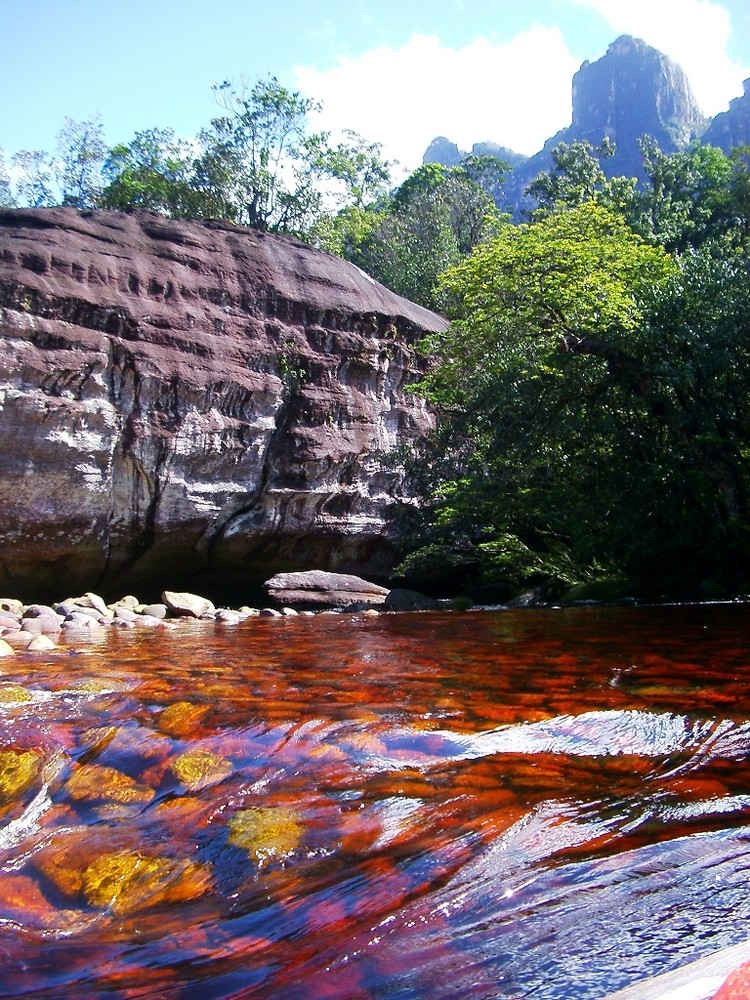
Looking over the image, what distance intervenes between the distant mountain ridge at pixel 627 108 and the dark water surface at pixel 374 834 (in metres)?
89.0

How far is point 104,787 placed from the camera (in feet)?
10.3

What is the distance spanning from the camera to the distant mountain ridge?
3413 inches

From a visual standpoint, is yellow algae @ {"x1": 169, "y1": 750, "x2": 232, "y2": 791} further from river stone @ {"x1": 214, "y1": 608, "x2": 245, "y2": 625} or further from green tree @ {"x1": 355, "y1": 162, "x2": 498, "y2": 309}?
green tree @ {"x1": 355, "y1": 162, "x2": 498, "y2": 309}

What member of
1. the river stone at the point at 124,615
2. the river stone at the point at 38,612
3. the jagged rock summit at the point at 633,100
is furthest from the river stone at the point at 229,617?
the jagged rock summit at the point at 633,100

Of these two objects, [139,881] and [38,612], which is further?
[38,612]

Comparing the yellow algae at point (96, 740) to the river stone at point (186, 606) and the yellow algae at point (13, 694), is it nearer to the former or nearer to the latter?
the yellow algae at point (13, 694)

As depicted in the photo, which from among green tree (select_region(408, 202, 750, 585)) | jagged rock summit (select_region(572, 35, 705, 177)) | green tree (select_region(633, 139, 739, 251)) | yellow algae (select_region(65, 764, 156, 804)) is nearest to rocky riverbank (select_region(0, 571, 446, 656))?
green tree (select_region(408, 202, 750, 585))

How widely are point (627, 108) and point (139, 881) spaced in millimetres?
102902

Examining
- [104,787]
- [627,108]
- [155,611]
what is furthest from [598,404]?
[627,108]

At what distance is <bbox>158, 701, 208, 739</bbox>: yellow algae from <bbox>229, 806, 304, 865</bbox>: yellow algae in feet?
3.33

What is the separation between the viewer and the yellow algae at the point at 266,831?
2.55 metres

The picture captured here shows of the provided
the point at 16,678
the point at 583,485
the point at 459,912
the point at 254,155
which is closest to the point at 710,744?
the point at 459,912

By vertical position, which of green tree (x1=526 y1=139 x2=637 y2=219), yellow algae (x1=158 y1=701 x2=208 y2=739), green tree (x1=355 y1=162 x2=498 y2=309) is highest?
green tree (x1=526 y1=139 x2=637 y2=219)

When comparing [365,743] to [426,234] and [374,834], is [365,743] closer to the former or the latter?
[374,834]
